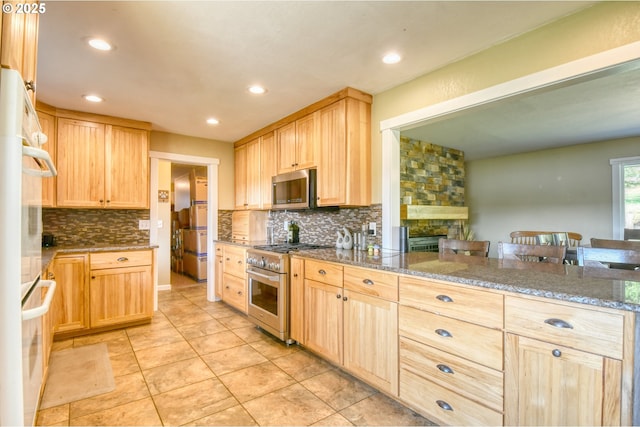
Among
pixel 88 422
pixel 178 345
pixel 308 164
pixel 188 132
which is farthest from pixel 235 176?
pixel 88 422

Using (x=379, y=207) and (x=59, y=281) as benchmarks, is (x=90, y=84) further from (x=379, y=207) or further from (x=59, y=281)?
(x=379, y=207)

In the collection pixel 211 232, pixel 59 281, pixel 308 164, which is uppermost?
pixel 308 164

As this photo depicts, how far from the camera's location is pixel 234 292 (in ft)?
13.1

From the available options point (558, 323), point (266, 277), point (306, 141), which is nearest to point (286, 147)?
point (306, 141)

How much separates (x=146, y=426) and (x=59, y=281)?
2.12 meters

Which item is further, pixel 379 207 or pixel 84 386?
pixel 379 207

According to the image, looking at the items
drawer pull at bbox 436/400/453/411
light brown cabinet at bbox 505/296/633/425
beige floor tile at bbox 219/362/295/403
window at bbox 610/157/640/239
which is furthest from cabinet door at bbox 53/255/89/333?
window at bbox 610/157/640/239

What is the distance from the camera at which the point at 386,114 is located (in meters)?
2.87

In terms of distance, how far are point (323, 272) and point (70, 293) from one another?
2688mm

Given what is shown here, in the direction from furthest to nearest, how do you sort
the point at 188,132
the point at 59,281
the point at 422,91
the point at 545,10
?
the point at 188,132
the point at 59,281
the point at 422,91
the point at 545,10

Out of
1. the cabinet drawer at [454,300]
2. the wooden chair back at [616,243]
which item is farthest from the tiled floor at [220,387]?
the wooden chair back at [616,243]

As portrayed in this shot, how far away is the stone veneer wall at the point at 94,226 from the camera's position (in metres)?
3.64

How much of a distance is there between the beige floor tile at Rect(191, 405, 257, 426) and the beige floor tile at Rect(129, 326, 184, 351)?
1399 mm

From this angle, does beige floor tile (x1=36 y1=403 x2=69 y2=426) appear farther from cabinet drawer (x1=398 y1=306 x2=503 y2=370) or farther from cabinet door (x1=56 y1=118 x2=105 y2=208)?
cabinet door (x1=56 y1=118 x2=105 y2=208)
